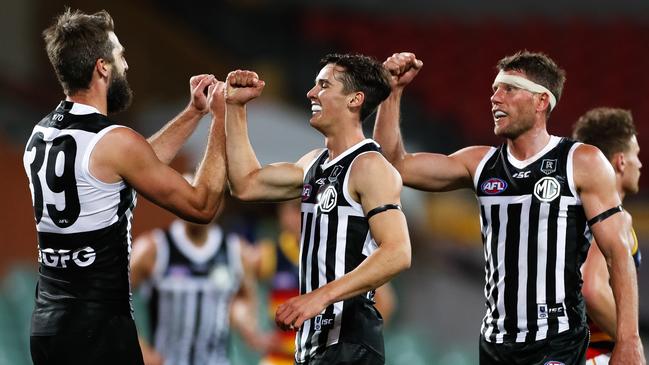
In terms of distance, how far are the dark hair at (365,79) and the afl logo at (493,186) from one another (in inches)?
25.6

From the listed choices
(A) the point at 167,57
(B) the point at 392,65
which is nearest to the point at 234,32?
(A) the point at 167,57

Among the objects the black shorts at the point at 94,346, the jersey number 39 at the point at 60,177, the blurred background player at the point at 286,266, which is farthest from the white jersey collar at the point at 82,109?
the blurred background player at the point at 286,266

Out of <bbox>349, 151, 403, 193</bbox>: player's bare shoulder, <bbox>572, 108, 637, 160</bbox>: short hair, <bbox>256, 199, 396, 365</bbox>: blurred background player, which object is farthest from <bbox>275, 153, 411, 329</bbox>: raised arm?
<bbox>256, 199, 396, 365</bbox>: blurred background player

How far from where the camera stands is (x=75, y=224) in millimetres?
4566

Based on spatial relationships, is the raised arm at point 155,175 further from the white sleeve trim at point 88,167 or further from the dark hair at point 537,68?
the dark hair at point 537,68

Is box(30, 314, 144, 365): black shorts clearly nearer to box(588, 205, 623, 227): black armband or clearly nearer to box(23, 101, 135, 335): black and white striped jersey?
box(23, 101, 135, 335): black and white striped jersey

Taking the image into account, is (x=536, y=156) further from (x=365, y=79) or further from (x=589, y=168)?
(x=365, y=79)

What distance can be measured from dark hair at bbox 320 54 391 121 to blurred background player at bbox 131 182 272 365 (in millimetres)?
2584

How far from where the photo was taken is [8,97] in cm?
1323

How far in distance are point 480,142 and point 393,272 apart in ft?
33.5

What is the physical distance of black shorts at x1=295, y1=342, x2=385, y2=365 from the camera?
4.55 m

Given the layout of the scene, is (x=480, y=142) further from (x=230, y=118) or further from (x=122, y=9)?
(x=230, y=118)

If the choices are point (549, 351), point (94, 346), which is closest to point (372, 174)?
point (549, 351)

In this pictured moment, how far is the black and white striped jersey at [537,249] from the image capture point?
191 inches
